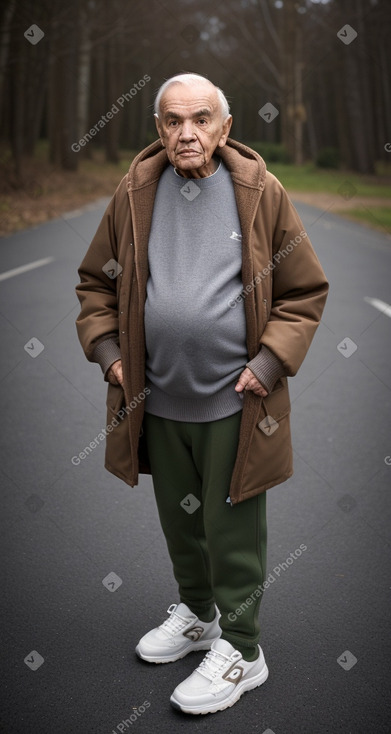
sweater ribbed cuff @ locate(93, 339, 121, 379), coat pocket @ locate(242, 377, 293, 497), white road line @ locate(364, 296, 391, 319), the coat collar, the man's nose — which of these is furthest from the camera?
white road line @ locate(364, 296, 391, 319)

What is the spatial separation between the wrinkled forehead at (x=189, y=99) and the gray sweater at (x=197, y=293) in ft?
0.72

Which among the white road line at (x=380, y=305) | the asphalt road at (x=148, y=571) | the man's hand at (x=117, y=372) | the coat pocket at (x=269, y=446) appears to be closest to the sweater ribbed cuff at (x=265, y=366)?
the coat pocket at (x=269, y=446)

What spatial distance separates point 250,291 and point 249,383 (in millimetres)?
316

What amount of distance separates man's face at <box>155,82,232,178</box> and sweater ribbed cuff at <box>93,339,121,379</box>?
0.70 metres

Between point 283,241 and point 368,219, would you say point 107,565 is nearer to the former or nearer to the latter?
point 283,241

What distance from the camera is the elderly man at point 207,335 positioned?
9.11 feet

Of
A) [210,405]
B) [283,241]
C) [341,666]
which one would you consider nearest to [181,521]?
[210,405]

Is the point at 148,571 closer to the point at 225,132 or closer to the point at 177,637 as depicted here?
the point at 177,637

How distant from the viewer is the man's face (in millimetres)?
2738

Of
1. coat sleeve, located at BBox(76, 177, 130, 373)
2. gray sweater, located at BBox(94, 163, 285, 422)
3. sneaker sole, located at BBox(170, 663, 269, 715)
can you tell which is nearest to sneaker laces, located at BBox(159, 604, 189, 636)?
sneaker sole, located at BBox(170, 663, 269, 715)

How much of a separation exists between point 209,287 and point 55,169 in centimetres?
2817

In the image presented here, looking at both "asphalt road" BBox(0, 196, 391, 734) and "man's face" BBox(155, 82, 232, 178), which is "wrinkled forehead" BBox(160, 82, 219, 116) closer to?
"man's face" BBox(155, 82, 232, 178)

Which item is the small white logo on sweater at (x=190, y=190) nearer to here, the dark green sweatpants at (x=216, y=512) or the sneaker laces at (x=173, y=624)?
the dark green sweatpants at (x=216, y=512)

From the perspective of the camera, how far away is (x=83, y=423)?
6.04m
